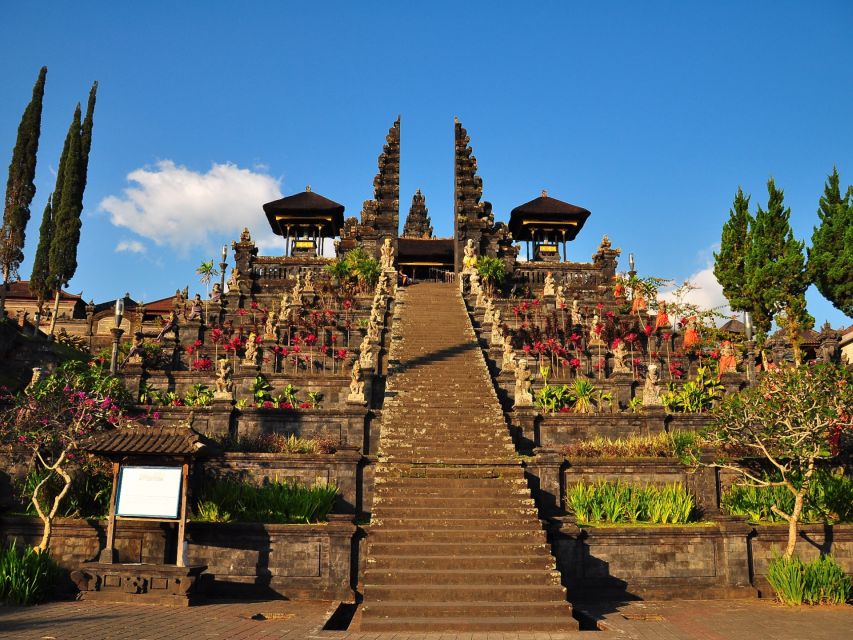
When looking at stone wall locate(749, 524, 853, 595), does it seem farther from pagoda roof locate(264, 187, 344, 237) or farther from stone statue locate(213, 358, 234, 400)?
pagoda roof locate(264, 187, 344, 237)

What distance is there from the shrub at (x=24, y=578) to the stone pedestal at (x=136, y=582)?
476 millimetres

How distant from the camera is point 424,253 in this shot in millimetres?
43625

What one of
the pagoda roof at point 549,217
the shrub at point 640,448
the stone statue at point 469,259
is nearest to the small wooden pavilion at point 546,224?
the pagoda roof at point 549,217

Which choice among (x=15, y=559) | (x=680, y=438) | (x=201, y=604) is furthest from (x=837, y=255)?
(x=15, y=559)

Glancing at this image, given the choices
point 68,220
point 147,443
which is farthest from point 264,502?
point 68,220

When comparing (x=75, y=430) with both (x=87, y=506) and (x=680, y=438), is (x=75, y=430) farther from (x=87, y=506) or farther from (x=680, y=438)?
(x=680, y=438)

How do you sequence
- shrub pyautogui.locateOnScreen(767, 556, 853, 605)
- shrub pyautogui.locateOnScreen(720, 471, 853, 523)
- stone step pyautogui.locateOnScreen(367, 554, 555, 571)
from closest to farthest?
stone step pyautogui.locateOnScreen(367, 554, 555, 571) → shrub pyautogui.locateOnScreen(767, 556, 853, 605) → shrub pyautogui.locateOnScreen(720, 471, 853, 523)

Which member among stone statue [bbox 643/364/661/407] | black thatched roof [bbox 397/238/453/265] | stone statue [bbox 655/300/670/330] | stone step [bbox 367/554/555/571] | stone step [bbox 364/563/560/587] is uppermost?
black thatched roof [bbox 397/238/453/265]

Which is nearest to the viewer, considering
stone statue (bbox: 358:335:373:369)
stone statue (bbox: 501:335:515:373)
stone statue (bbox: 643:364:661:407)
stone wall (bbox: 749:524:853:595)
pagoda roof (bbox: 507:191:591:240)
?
stone wall (bbox: 749:524:853:595)

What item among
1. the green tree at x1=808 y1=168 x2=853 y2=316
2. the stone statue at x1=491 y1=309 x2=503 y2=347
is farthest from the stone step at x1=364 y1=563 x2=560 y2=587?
the green tree at x1=808 y1=168 x2=853 y2=316

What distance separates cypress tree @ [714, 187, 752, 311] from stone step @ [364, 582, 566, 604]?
26754mm

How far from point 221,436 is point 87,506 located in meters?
3.78

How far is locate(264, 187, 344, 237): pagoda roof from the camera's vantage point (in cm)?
4394

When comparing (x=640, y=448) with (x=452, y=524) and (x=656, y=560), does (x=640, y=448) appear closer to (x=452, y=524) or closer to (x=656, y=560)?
(x=656, y=560)
